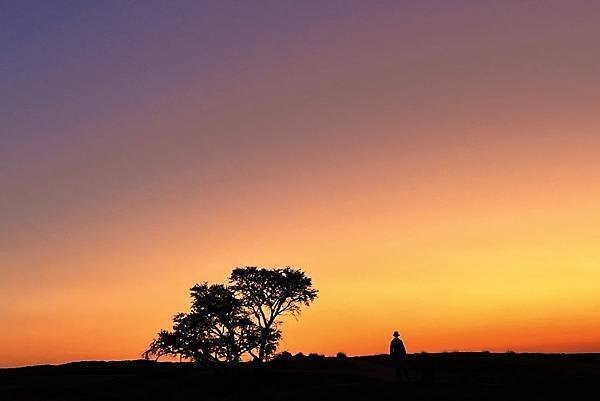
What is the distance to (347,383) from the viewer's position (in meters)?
43.9

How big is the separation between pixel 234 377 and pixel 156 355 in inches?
284

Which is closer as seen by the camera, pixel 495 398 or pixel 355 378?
pixel 495 398

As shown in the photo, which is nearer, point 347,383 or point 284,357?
point 347,383

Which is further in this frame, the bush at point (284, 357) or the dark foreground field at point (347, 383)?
the bush at point (284, 357)

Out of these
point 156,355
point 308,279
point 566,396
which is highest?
point 308,279

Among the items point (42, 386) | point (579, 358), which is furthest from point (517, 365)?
point (42, 386)

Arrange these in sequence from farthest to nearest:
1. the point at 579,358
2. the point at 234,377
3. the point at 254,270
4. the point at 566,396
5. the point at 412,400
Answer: the point at 579,358, the point at 254,270, the point at 234,377, the point at 566,396, the point at 412,400

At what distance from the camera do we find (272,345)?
5191 cm

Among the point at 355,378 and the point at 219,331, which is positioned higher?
the point at 219,331

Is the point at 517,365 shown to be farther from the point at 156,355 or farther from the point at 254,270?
the point at 156,355

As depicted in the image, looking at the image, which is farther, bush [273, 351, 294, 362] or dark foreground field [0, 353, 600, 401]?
bush [273, 351, 294, 362]

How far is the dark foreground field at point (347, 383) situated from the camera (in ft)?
124

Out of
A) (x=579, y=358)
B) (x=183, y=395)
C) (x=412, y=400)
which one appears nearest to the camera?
(x=412, y=400)

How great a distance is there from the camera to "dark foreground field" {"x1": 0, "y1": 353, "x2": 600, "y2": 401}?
124 feet
